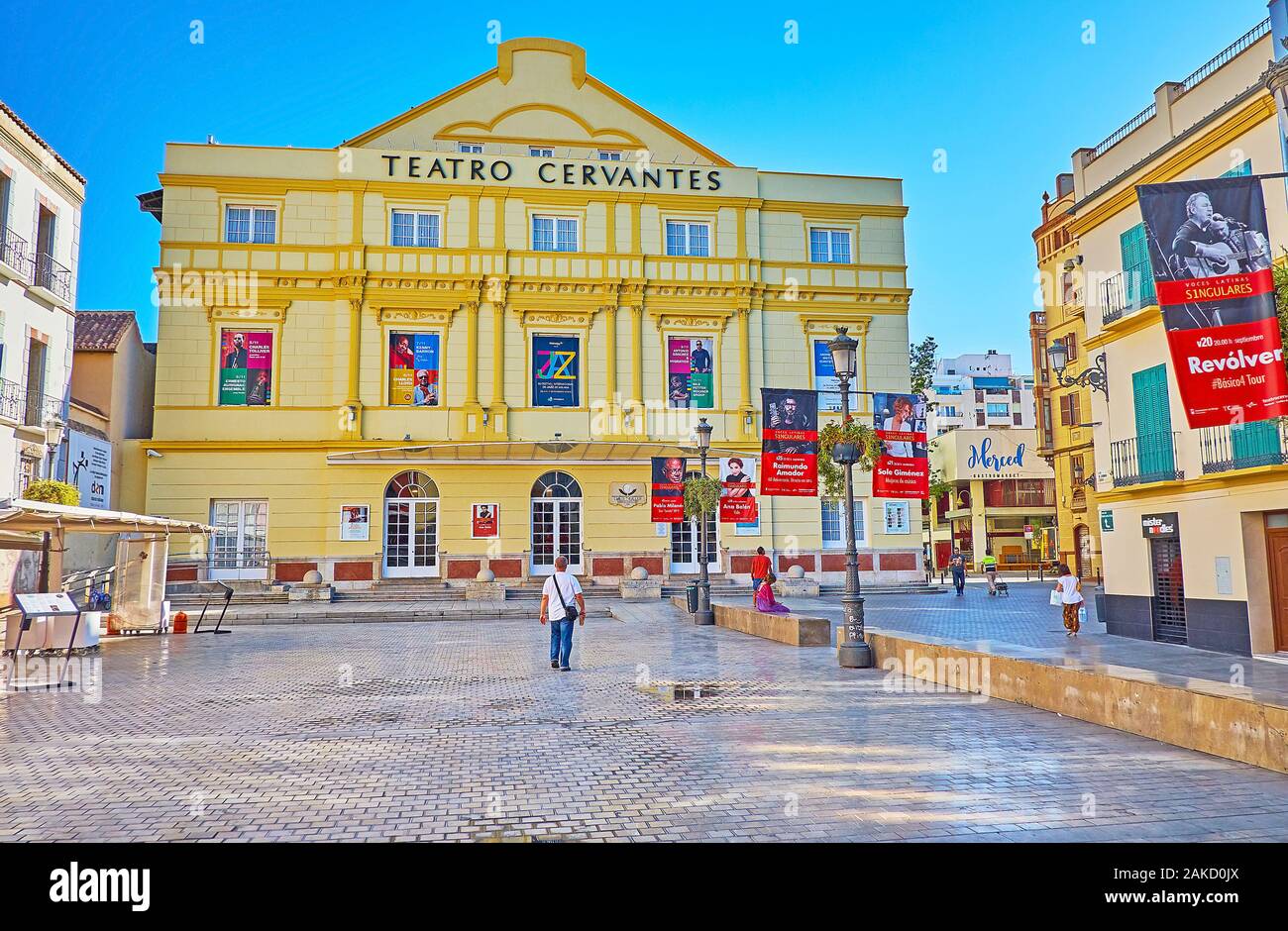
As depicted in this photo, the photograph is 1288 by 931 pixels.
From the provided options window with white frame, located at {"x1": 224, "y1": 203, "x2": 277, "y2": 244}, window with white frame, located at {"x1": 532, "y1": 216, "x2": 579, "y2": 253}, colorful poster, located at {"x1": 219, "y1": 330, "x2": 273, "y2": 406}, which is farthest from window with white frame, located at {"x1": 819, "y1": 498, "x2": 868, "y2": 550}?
window with white frame, located at {"x1": 224, "y1": 203, "x2": 277, "y2": 244}

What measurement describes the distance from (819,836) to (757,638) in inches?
461

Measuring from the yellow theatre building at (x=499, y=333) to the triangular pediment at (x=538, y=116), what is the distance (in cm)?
8

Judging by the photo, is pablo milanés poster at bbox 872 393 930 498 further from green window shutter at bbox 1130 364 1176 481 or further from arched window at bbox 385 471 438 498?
arched window at bbox 385 471 438 498

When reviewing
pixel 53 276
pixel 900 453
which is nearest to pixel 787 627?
pixel 900 453

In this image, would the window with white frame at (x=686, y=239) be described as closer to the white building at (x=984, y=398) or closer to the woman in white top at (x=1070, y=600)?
the woman in white top at (x=1070, y=600)

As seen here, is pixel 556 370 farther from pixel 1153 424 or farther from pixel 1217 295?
pixel 1217 295

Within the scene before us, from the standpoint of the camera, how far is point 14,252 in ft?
69.8

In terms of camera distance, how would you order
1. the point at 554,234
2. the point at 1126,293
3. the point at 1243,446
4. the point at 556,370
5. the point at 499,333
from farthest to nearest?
the point at 554,234 → the point at 556,370 → the point at 499,333 → the point at 1126,293 → the point at 1243,446

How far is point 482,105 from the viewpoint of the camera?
1264 inches

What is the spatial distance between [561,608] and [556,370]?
19373mm

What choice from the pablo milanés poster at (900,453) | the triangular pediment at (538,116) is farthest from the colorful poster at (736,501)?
the triangular pediment at (538,116)

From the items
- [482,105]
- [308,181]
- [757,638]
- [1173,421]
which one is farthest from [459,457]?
[1173,421]

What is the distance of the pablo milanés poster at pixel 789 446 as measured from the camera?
1673cm
